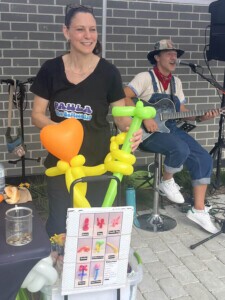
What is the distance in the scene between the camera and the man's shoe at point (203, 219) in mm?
3420

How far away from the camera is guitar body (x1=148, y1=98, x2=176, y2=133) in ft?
11.1

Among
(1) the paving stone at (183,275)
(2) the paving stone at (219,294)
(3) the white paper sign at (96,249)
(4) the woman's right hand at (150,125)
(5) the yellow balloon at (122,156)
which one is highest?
(5) the yellow balloon at (122,156)

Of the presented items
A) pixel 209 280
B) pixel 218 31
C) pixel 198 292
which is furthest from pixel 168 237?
pixel 218 31

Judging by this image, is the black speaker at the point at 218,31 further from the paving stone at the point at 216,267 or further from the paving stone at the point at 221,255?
the paving stone at the point at 216,267

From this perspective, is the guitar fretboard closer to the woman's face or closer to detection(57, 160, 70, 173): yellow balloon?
the woman's face

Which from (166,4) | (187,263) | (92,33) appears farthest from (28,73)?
(187,263)

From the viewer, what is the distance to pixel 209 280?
2777 millimetres

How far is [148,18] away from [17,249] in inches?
147

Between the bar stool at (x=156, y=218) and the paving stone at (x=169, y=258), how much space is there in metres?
0.39

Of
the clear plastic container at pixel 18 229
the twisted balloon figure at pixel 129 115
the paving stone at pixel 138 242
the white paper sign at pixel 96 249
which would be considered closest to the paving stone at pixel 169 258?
the paving stone at pixel 138 242

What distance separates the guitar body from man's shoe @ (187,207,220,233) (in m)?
0.78

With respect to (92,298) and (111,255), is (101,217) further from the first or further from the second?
(92,298)

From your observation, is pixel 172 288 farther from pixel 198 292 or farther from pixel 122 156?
pixel 122 156

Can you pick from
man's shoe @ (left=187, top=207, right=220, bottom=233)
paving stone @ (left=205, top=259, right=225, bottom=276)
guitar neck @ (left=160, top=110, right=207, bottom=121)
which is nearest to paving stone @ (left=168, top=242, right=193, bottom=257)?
paving stone @ (left=205, top=259, right=225, bottom=276)
